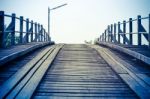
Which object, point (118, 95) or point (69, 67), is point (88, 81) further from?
point (69, 67)

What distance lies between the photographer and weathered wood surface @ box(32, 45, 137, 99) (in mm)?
5660

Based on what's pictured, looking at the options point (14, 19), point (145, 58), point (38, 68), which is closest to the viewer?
point (38, 68)

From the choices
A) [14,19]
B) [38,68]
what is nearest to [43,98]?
[38,68]

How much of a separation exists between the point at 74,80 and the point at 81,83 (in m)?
0.29

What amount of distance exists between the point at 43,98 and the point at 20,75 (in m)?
1.64

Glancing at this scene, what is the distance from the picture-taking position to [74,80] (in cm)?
674

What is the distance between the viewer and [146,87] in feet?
20.0

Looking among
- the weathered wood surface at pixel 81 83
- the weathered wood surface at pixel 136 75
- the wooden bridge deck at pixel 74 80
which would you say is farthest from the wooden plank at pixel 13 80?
the weathered wood surface at pixel 136 75

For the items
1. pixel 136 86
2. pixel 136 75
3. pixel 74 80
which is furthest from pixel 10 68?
pixel 136 86

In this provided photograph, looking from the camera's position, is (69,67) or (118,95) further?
(69,67)

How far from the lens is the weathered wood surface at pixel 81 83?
5.66 m

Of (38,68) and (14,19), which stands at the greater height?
(14,19)

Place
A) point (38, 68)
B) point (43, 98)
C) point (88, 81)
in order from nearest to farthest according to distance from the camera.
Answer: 1. point (43, 98)
2. point (88, 81)
3. point (38, 68)

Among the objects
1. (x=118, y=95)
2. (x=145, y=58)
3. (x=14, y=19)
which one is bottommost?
(x=118, y=95)
